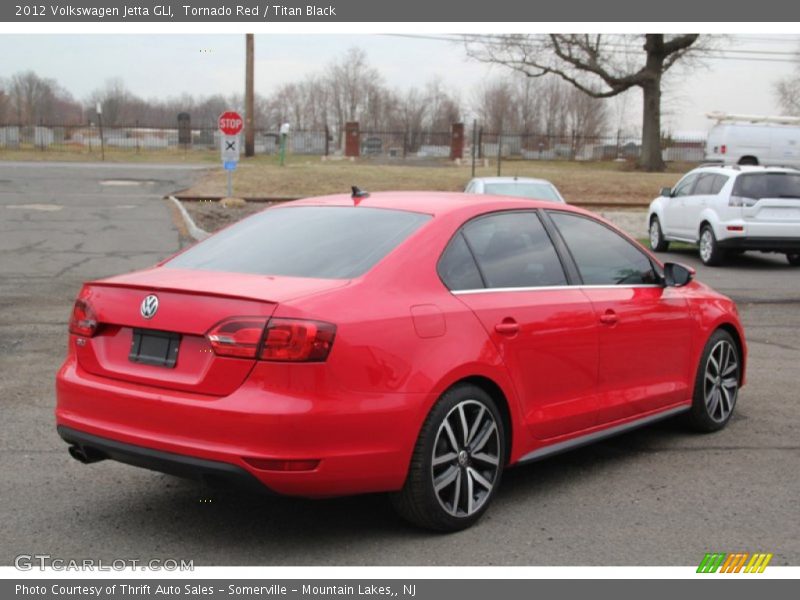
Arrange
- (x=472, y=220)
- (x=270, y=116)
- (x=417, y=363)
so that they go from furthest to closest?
(x=270, y=116) → (x=472, y=220) → (x=417, y=363)

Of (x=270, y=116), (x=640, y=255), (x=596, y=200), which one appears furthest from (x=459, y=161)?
(x=270, y=116)

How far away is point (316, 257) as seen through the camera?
16.1 feet

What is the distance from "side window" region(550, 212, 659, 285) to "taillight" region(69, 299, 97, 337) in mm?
2636

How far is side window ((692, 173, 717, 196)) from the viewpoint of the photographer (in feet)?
59.3

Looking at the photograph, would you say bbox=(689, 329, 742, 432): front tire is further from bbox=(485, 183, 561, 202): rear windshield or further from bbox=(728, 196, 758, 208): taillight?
bbox=(728, 196, 758, 208): taillight

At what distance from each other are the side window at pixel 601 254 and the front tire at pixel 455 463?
1286mm

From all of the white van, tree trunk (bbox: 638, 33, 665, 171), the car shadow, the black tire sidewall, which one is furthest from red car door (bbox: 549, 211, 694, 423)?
tree trunk (bbox: 638, 33, 665, 171)

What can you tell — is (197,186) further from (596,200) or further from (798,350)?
(798,350)

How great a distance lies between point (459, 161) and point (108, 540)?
44.7 m

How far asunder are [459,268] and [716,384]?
264 cm

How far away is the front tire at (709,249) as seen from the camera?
682 inches

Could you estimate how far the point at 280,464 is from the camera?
4.19 m

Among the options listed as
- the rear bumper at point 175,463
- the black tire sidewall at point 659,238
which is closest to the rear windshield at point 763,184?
the black tire sidewall at point 659,238

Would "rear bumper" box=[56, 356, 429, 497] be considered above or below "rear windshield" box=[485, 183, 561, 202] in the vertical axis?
below
